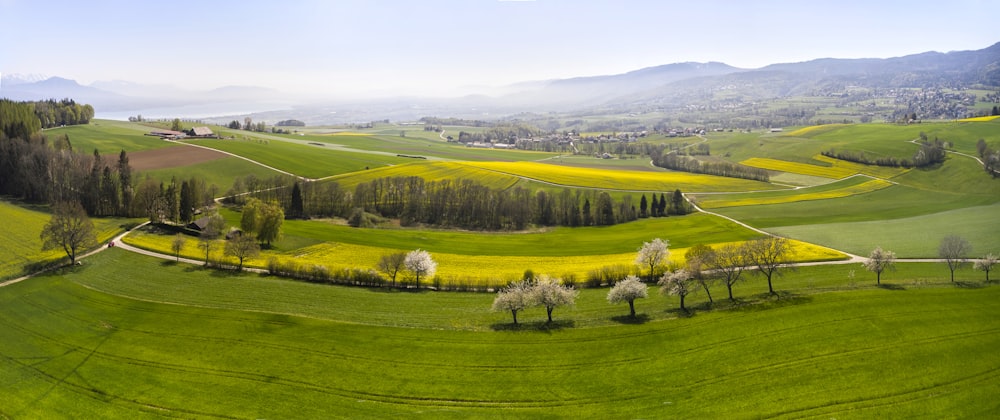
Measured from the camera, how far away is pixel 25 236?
54.8 m

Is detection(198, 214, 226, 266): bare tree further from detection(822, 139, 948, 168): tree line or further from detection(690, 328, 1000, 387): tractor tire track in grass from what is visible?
detection(822, 139, 948, 168): tree line

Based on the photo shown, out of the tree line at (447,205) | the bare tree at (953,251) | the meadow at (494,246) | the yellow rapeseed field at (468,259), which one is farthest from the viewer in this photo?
the tree line at (447,205)

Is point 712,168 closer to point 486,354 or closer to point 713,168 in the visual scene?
point 713,168

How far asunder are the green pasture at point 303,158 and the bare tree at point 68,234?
4545 cm

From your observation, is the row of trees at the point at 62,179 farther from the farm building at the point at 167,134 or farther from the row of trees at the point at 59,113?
the row of trees at the point at 59,113

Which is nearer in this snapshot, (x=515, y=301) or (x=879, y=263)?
(x=515, y=301)

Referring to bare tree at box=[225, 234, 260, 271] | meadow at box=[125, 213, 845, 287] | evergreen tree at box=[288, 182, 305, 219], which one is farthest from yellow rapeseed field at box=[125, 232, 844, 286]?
evergreen tree at box=[288, 182, 305, 219]

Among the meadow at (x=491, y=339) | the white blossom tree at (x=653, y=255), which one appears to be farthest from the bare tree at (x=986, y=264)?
the white blossom tree at (x=653, y=255)

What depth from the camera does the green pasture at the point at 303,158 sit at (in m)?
102

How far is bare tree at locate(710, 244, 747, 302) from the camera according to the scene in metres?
42.2

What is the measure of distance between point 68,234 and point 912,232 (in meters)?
91.8

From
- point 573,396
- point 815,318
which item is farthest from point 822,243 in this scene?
point 573,396

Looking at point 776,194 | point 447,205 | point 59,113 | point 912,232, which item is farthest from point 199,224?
point 59,113

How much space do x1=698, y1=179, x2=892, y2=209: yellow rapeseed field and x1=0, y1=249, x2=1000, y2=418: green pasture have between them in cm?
4141
